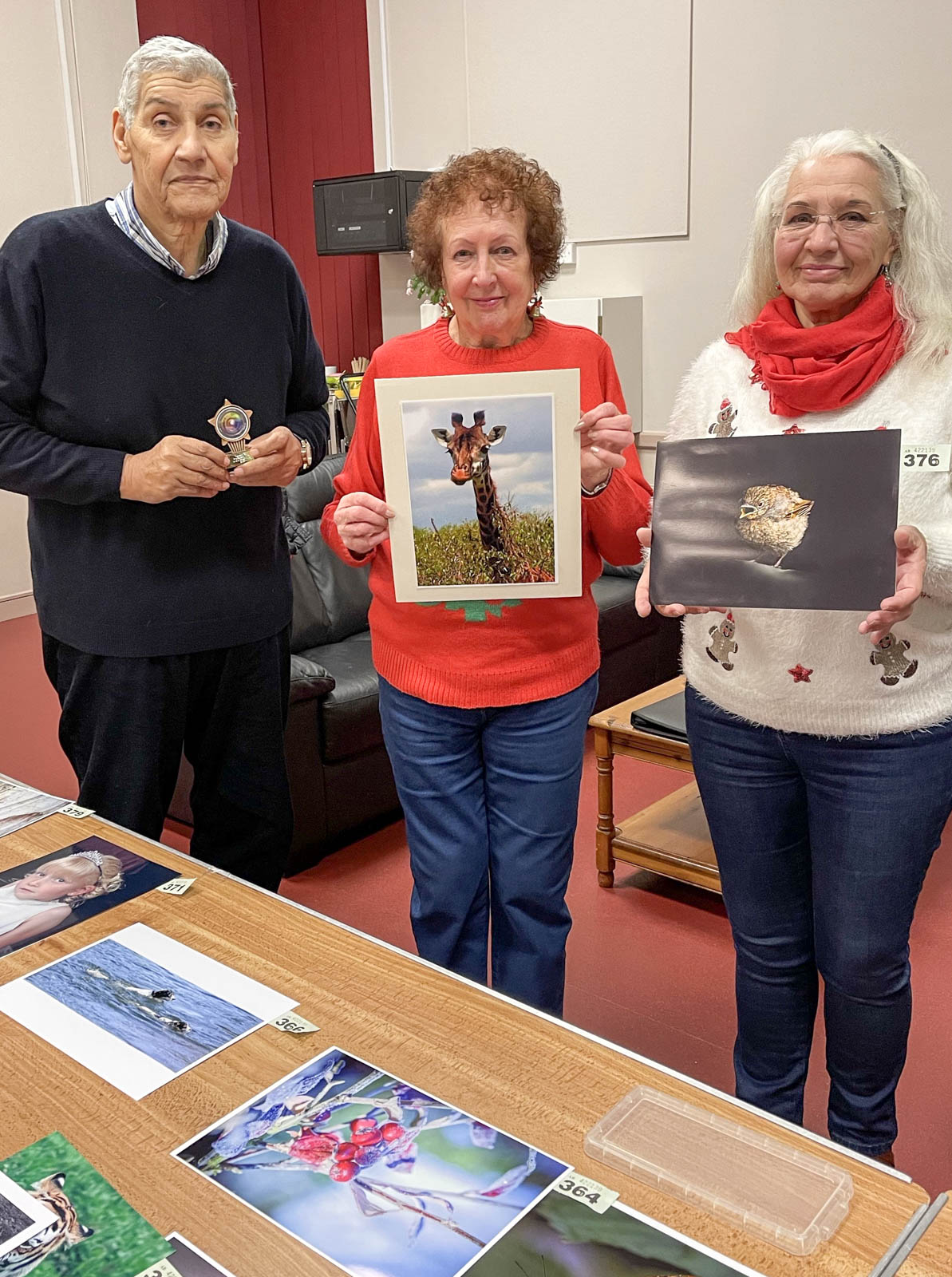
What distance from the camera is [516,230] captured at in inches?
61.8

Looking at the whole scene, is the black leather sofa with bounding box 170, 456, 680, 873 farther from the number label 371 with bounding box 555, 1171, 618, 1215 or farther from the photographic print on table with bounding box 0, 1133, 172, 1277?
the number label 371 with bounding box 555, 1171, 618, 1215

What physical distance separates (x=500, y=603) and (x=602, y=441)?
28 centimetres

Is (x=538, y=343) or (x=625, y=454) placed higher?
(x=538, y=343)

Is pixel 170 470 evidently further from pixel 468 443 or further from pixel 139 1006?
pixel 139 1006

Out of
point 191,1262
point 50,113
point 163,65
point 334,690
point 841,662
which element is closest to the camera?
point 191,1262

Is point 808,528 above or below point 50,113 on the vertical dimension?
below

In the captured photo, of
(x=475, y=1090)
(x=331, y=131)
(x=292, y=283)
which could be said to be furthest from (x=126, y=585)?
(x=331, y=131)

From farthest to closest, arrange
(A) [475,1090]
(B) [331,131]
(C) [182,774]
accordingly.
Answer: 1. (B) [331,131]
2. (C) [182,774]
3. (A) [475,1090]

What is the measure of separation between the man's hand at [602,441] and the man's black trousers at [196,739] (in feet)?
2.38

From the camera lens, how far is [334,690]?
10.4ft

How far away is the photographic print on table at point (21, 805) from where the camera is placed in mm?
1725

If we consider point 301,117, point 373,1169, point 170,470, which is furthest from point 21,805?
point 301,117

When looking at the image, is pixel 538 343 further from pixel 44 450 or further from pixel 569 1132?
pixel 569 1132

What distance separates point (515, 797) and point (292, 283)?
40.5 inches
